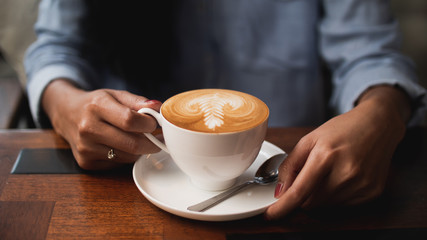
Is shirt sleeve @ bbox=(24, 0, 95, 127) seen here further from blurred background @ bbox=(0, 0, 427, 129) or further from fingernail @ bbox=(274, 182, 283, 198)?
fingernail @ bbox=(274, 182, 283, 198)

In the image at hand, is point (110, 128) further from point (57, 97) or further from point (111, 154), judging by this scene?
point (57, 97)

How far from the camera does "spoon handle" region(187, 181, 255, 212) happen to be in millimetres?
554

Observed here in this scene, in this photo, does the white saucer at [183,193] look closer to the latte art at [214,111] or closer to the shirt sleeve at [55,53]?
the latte art at [214,111]

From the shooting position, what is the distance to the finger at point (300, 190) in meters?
0.54

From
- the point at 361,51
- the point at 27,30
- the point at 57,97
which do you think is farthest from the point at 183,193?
the point at 27,30

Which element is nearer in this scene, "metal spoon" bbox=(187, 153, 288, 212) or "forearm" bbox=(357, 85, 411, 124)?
"metal spoon" bbox=(187, 153, 288, 212)

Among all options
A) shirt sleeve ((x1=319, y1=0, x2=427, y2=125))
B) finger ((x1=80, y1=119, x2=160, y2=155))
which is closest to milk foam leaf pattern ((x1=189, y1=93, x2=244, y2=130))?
finger ((x1=80, y1=119, x2=160, y2=155))

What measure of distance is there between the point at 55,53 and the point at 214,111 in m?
0.72

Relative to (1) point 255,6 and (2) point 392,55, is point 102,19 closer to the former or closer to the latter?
(1) point 255,6

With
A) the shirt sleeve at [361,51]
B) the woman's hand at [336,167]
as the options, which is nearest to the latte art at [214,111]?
the woman's hand at [336,167]

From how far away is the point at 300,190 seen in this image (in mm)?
547

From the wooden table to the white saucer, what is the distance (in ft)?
0.08

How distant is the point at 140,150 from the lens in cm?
66

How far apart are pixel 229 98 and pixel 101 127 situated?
0.83 feet
